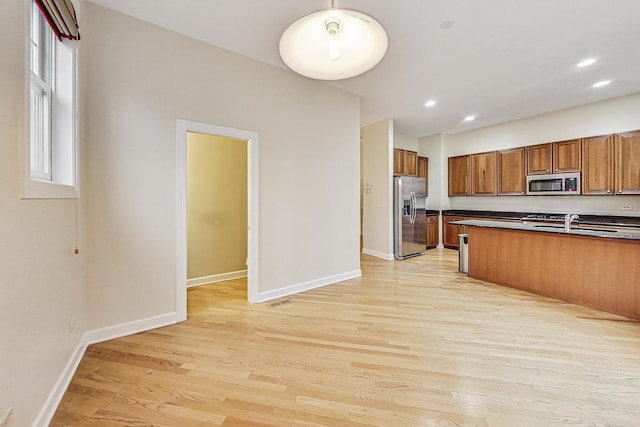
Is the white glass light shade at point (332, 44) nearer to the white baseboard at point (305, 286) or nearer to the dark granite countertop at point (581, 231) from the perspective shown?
the white baseboard at point (305, 286)

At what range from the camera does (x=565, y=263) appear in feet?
10.6

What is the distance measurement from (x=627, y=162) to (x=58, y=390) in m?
7.41

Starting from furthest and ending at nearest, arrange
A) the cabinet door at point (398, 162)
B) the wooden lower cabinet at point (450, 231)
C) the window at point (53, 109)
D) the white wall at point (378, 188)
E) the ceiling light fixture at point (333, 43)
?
the wooden lower cabinet at point (450, 231)
the cabinet door at point (398, 162)
the white wall at point (378, 188)
the window at point (53, 109)
the ceiling light fixture at point (333, 43)

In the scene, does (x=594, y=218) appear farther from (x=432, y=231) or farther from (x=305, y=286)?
(x=305, y=286)

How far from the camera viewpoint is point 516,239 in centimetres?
372

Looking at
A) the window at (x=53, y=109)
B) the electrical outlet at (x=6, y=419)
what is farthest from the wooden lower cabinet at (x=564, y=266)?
the window at (x=53, y=109)

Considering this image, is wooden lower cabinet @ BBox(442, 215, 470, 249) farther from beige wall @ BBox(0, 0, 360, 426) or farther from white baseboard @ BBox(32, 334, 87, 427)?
white baseboard @ BBox(32, 334, 87, 427)

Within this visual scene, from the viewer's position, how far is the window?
1823 mm

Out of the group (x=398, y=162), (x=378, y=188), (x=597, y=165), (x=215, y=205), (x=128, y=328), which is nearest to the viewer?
(x=128, y=328)

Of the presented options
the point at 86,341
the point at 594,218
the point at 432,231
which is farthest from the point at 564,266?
the point at 86,341

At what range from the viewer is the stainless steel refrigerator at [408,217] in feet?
18.5

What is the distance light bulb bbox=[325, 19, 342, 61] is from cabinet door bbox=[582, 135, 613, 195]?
5.56 m

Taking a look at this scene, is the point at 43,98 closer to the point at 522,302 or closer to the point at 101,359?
the point at 101,359

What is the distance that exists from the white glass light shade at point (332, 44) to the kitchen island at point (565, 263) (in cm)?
325
